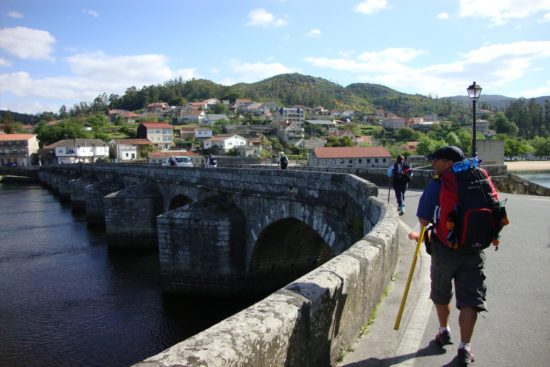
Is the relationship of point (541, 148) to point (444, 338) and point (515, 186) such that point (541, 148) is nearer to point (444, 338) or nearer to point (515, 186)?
point (515, 186)

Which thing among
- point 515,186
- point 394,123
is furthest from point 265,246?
point 394,123

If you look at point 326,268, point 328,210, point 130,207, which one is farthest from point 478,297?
point 130,207

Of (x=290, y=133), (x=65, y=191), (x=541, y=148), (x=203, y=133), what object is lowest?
(x=65, y=191)

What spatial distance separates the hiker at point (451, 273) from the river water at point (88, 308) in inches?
423

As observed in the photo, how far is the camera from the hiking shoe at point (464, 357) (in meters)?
3.44

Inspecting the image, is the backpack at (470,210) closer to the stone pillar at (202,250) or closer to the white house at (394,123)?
the stone pillar at (202,250)

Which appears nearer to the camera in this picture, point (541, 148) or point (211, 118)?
point (541, 148)

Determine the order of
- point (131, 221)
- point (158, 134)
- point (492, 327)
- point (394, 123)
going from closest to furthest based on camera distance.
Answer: point (492, 327) → point (131, 221) → point (158, 134) → point (394, 123)

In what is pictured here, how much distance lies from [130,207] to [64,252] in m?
4.32

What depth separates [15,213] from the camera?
39.9 meters

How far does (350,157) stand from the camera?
52969 millimetres

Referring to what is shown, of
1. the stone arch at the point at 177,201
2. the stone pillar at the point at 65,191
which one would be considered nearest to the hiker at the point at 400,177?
the stone arch at the point at 177,201

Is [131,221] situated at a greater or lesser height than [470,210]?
lesser

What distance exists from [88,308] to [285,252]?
7718 mm
